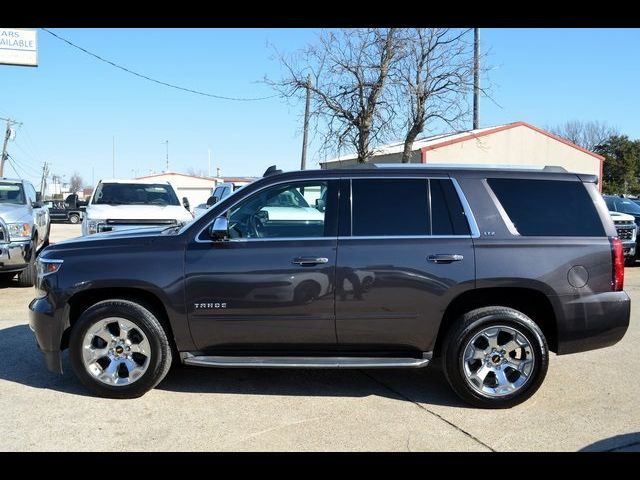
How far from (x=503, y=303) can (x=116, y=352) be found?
3215mm

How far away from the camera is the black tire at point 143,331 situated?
4.43 meters

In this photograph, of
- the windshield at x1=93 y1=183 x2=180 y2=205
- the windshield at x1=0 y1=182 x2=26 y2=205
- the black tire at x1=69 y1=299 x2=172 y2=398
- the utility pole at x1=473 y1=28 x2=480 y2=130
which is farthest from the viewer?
the utility pole at x1=473 y1=28 x2=480 y2=130

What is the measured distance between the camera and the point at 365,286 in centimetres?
433

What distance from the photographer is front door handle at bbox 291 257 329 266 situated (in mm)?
4332

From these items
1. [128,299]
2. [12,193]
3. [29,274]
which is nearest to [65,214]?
[12,193]

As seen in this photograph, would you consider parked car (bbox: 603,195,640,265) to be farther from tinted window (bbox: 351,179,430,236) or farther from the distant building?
the distant building

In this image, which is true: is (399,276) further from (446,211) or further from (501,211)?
(501,211)

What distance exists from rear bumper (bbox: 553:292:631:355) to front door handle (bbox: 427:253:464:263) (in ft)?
2.82

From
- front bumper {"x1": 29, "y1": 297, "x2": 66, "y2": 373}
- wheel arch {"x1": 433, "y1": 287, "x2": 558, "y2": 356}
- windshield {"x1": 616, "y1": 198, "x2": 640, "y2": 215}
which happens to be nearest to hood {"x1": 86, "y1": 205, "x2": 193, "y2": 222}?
front bumper {"x1": 29, "y1": 297, "x2": 66, "y2": 373}

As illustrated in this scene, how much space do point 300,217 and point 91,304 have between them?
1.92 metres
